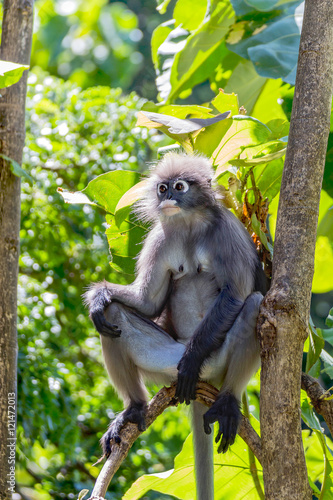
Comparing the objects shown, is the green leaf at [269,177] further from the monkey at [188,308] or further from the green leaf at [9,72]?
the green leaf at [9,72]

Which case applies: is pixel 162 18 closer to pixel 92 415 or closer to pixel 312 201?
pixel 92 415

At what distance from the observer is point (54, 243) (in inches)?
167

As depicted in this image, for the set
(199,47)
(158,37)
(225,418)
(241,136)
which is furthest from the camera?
(158,37)

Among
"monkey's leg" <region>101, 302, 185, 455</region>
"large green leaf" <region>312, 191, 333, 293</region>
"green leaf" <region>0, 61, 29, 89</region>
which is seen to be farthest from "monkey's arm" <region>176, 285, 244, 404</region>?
"green leaf" <region>0, 61, 29, 89</region>

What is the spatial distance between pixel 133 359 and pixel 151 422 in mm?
304

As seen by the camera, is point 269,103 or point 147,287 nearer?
point 147,287

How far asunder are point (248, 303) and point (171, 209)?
0.48 m

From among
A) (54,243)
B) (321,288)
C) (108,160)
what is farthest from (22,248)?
(321,288)

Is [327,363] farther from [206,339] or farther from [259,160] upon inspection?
[259,160]

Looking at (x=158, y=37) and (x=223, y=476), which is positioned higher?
(x=158, y=37)

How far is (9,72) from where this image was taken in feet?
7.31

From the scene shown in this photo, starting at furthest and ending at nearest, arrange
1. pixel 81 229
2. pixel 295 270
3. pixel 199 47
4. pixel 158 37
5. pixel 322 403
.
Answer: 1. pixel 81 229
2. pixel 158 37
3. pixel 199 47
4. pixel 322 403
5. pixel 295 270

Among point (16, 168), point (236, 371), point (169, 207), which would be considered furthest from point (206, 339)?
point (16, 168)

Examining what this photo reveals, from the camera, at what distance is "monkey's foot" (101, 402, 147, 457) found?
2.43m
